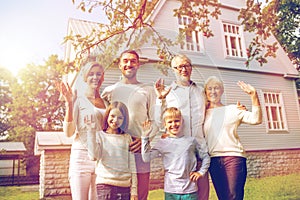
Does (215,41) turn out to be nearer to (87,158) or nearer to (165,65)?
(165,65)

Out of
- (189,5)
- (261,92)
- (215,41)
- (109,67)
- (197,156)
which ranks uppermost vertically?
(189,5)

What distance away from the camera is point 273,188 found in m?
1.86

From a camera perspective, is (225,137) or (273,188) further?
(273,188)

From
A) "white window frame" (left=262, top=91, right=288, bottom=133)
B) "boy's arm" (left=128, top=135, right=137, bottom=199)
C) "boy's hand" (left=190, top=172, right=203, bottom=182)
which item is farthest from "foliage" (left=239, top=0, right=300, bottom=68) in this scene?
"boy's arm" (left=128, top=135, right=137, bottom=199)

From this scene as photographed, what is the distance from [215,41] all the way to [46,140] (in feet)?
4.06

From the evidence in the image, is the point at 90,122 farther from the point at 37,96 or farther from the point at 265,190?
the point at 265,190

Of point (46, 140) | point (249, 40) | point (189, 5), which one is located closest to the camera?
point (46, 140)

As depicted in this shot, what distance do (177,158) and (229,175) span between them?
25cm

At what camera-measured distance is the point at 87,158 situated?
0.90 meters

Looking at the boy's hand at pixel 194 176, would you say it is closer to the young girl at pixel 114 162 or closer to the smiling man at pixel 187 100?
the smiling man at pixel 187 100

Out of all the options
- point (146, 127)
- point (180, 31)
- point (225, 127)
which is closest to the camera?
point (146, 127)

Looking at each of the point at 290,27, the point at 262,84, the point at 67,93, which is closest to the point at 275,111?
the point at 262,84

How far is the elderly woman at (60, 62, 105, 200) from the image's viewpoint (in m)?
0.81

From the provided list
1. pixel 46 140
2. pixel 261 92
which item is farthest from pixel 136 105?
pixel 261 92
